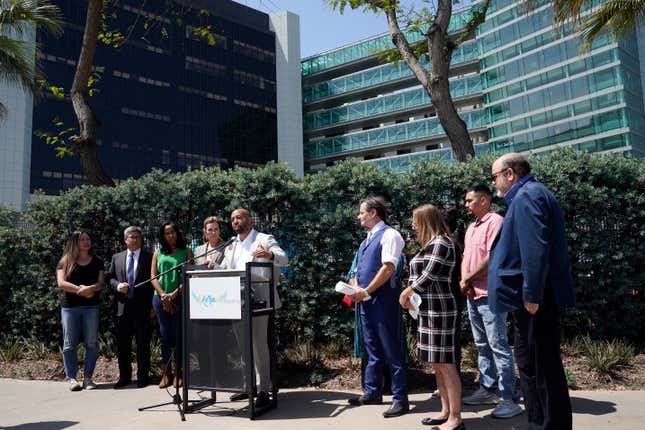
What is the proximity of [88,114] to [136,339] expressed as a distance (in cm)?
507

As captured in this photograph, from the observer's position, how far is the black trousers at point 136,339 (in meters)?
7.14

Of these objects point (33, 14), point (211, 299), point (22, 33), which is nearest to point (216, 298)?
point (211, 299)

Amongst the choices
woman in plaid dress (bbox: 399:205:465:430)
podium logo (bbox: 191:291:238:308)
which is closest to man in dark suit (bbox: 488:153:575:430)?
woman in plaid dress (bbox: 399:205:465:430)

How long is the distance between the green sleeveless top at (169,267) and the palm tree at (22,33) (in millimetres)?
8779

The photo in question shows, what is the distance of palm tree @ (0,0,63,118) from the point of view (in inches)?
513

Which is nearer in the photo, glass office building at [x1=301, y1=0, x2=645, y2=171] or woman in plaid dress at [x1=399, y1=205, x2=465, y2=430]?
woman in plaid dress at [x1=399, y1=205, x2=465, y2=430]

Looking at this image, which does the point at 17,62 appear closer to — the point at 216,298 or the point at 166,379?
the point at 166,379

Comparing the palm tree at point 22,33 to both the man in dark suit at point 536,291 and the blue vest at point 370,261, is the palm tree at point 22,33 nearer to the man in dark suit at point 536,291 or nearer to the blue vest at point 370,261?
the blue vest at point 370,261

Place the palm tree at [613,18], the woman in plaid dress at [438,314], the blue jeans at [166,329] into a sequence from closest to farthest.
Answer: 1. the woman in plaid dress at [438,314]
2. the blue jeans at [166,329]
3. the palm tree at [613,18]

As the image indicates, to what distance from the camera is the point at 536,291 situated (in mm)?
3639

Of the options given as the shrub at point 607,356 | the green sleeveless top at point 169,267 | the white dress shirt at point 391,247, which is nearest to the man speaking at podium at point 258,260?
the green sleeveless top at point 169,267

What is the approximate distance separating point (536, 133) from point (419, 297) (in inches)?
1972

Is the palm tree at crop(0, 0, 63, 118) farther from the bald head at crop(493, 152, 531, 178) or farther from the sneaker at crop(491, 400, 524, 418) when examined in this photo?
the sneaker at crop(491, 400, 524, 418)

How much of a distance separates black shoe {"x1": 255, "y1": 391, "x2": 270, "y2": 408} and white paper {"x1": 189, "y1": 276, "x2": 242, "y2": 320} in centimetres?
88
